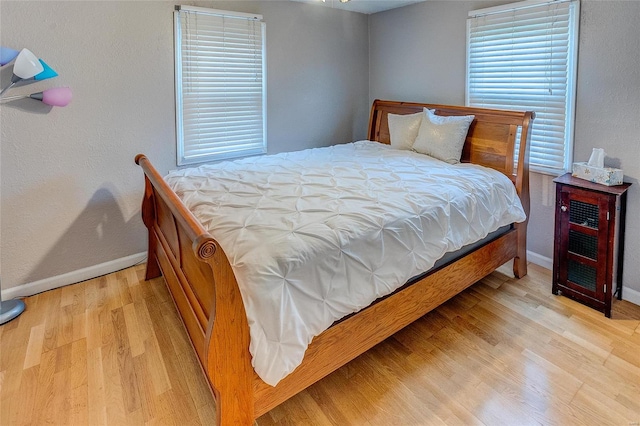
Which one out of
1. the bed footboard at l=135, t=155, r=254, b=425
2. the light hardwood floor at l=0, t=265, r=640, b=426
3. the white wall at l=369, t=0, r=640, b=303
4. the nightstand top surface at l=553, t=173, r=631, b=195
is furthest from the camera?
the white wall at l=369, t=0, r=640, b=303

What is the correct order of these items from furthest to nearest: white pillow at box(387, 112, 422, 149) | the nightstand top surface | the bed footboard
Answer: white pillow at box(387, 112, 422, 149), the nightstand top surface, the bed footboard

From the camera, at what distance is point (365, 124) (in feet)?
14.8

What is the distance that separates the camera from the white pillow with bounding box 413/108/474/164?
3018 mm

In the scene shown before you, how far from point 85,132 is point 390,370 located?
103 inches

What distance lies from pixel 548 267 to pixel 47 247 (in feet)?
12.6

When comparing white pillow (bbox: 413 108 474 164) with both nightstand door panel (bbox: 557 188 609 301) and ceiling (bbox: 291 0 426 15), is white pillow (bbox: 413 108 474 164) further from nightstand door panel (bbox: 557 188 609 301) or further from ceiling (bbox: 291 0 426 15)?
A: ceiling (bbox: 291 0 426 15)

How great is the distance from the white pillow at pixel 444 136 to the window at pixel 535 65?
0.43m

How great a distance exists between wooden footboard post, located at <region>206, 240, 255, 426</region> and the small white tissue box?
239 centimetres

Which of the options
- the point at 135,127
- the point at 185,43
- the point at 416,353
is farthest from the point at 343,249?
the point at 185,43

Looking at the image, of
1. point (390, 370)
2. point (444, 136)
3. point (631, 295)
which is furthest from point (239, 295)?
point (631, 295)

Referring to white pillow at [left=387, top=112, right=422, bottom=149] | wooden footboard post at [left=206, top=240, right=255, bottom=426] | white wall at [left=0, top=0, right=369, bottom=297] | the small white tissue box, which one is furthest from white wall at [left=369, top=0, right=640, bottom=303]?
wooden footboard post at [left=206, top=240, right=255, bottom=426]

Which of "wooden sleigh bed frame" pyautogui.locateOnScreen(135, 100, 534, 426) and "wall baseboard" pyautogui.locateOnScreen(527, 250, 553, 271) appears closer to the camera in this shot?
"wooden sleigh bed frame" pyautogui.locateOnScreen(135, 100, 534, 426)

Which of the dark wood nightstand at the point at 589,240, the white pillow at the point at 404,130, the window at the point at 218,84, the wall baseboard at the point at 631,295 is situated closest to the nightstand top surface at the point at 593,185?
the dark wood nightstand at the point at 589,240

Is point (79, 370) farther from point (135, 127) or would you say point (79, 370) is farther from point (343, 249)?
point (135, 127)
